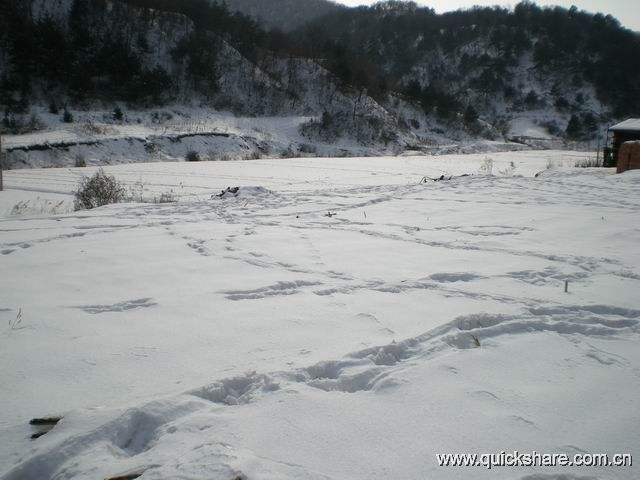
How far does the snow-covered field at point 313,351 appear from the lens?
188cm

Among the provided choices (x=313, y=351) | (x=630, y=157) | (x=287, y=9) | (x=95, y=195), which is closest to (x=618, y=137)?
(x=630, y=157)

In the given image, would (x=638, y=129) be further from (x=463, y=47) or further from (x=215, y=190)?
(x=463, y=47)

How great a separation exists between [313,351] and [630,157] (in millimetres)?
16231

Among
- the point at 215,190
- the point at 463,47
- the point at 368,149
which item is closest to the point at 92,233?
the point at 215,190

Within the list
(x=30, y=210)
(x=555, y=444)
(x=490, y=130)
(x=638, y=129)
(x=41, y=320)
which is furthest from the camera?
(x=490, y=130)

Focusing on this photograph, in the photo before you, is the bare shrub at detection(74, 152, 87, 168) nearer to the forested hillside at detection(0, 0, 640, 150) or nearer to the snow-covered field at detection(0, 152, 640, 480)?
the forested hillside at detection(0, 0, 640, 150)

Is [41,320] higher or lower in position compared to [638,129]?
lower

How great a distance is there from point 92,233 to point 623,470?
6.33 m

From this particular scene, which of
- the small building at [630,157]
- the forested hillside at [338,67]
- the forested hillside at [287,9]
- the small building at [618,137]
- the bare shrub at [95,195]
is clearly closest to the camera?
the bare shrub at [95,195]

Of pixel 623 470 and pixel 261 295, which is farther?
pixel 261 295

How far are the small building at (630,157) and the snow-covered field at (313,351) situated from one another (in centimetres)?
1063

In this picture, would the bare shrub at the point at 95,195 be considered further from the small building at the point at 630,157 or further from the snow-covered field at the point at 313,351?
the small building at the point at 630,157

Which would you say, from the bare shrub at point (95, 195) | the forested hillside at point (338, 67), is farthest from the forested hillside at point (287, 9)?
the bare shrub at point (95, 195)

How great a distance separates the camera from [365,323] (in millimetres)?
3148
